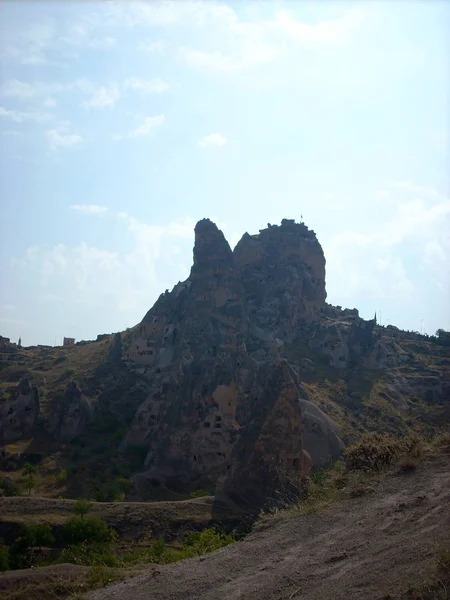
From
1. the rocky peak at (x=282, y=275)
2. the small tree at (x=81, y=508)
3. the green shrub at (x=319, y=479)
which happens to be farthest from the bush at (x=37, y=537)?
the rocky peak at (x=282, y=275)

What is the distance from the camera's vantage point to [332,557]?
880 cm

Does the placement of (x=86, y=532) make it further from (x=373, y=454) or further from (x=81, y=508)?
(x=373, y=454)

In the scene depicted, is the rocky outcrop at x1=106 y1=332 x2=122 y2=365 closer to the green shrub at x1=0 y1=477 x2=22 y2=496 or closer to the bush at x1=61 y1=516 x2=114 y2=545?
the green shrub at x1=0 y1=477 x2=22 y2=496

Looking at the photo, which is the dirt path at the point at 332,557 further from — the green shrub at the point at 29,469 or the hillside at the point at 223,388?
the green shrub at the point at 29,469

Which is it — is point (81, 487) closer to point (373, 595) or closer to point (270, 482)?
point (270, 482)

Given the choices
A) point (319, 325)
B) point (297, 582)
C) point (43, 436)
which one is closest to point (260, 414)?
point (297, 582)

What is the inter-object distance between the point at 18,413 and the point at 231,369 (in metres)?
15.7

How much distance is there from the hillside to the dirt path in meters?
7.97

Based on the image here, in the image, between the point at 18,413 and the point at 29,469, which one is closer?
the point at 29,469

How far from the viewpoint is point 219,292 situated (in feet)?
197

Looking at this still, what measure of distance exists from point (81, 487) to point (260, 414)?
41.0 ft

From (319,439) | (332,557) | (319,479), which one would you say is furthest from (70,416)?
(332,557)

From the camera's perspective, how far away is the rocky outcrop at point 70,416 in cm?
4403

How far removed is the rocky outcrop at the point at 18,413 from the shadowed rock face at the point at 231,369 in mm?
7272
